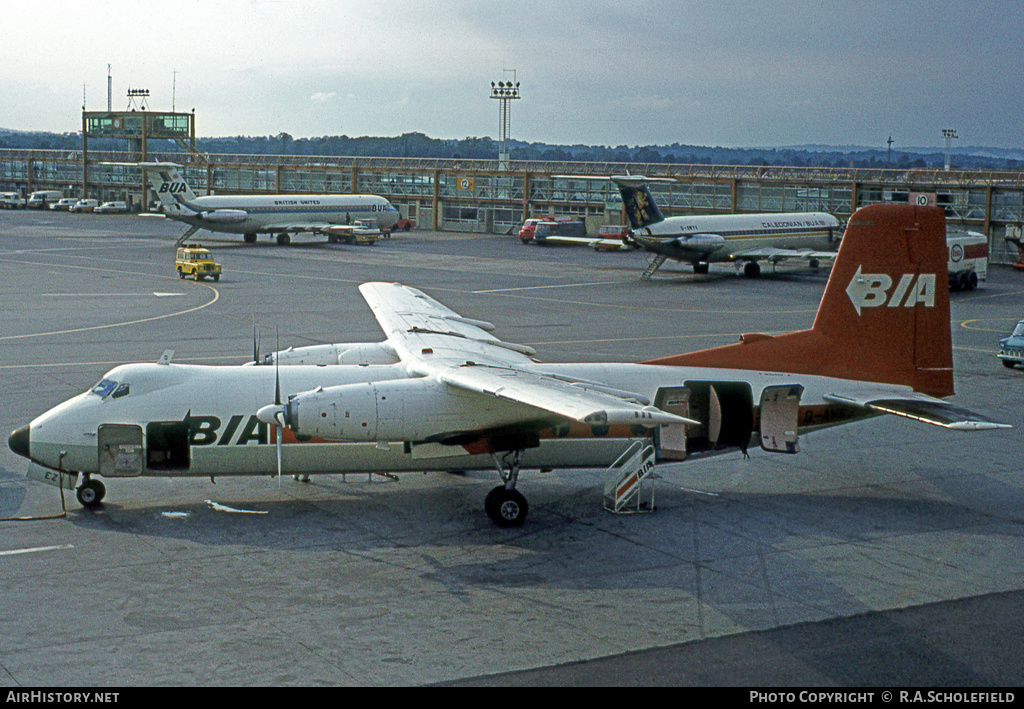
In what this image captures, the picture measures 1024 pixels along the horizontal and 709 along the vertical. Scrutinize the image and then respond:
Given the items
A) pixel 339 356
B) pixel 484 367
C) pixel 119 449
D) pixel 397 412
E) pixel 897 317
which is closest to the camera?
pixel 397 412

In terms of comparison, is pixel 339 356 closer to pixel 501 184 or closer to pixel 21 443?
pixel 21 443

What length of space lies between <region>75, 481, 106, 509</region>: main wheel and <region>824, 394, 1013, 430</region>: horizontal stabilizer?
17.3 m

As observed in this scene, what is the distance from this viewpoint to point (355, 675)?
1574cm

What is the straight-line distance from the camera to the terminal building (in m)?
93.4

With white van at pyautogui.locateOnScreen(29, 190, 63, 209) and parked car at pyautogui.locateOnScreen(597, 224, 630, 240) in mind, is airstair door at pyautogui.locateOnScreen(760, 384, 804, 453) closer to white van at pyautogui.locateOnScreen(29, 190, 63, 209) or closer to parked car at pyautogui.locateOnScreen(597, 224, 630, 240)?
parked car at pyautogui.locateOnScreen(597, 224, 630, 240)

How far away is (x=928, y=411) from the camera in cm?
2338

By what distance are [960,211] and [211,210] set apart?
67.5m

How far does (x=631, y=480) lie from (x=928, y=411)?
6809 mm

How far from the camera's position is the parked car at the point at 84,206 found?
496ft

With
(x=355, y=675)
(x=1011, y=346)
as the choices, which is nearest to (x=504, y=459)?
(x=355, y=675)

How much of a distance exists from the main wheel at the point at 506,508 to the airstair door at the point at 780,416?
6.29 metres

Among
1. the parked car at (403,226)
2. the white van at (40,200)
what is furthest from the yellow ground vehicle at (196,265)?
the white van at (40,200)

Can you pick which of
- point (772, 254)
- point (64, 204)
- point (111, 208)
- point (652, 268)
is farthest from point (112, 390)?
point (64, 204)
